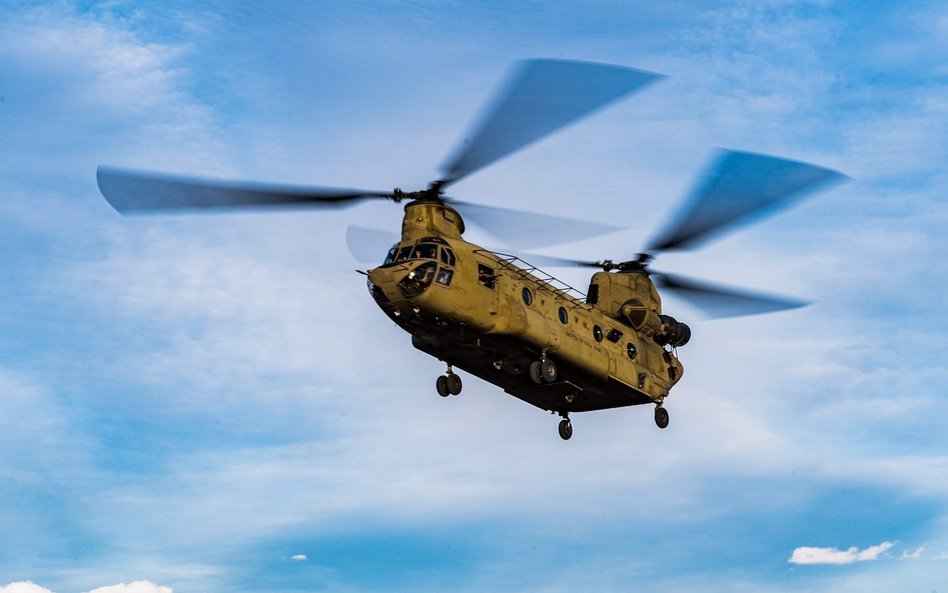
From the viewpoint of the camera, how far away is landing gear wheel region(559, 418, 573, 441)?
178 feet

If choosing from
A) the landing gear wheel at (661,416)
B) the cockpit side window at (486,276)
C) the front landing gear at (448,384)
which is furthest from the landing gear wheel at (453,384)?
the landing gear wheel at (661,416)

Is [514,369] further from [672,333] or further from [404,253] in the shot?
[672,333]

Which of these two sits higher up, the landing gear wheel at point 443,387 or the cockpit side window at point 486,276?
the cockpit side window at point 486,276

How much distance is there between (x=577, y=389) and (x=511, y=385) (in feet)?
7.58

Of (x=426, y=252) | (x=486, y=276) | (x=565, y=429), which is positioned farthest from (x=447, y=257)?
(x=565, y=429)

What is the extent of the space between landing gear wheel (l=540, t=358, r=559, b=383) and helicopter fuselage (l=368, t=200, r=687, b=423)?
3 centimetres

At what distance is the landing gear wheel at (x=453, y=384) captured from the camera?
1956 inches

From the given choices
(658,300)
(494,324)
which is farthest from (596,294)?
(494,324)

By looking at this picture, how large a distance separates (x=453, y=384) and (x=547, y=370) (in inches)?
119

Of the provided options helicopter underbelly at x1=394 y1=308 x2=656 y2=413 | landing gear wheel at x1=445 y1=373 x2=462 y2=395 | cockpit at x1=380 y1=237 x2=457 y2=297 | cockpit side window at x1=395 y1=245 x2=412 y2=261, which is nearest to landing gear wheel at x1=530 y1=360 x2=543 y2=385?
helicopter underbelly at x1=394 y1=308 x2=656 y2=413

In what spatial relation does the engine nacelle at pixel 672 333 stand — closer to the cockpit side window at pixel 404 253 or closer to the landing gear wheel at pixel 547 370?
the landing gear wheel at pixel 547 370

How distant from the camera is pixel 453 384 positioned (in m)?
49.8

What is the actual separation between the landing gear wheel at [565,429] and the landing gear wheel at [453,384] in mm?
5929

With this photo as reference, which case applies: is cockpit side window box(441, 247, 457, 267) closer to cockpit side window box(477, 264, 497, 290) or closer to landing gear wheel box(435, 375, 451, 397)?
cockpit side window box(477, 264, 497, 290)
